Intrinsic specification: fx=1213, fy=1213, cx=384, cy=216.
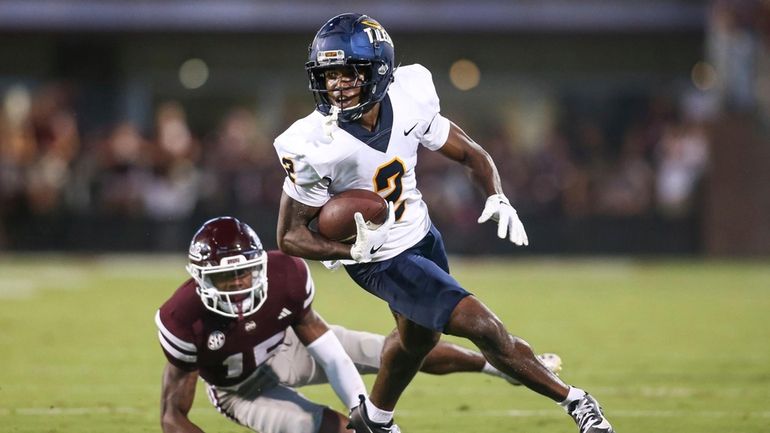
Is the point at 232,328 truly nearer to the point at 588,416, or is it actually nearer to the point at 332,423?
the point at 332,423

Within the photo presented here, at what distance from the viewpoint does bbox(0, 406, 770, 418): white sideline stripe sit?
17.3ft

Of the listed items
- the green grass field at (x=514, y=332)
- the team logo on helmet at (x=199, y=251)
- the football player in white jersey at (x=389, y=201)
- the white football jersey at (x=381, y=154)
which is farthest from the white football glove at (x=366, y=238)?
the green grass field at (x=514, y=332)

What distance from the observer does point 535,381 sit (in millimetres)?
4277

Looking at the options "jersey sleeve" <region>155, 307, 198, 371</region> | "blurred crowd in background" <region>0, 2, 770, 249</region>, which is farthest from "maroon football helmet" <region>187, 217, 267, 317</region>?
"blurred crowd in background" <region>0, 2, 770, 249</region>

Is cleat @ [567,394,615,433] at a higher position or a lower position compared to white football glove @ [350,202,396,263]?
lower

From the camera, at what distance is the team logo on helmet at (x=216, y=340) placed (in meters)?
4.51

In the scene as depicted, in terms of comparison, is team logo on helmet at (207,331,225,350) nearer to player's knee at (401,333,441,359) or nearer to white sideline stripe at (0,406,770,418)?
player's knee at (401,333,441,359)

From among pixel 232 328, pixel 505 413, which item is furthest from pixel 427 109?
pixel 505 413

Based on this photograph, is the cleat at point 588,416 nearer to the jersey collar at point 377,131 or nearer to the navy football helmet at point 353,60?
the jersey collar at point 377,131

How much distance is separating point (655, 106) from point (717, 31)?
1.17 meters

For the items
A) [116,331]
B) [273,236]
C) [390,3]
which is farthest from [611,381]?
[390,3]

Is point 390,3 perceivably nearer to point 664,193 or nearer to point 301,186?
point 664,193

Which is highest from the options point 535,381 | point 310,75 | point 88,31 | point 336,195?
point 88,31

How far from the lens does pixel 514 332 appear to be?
26.3 feet
